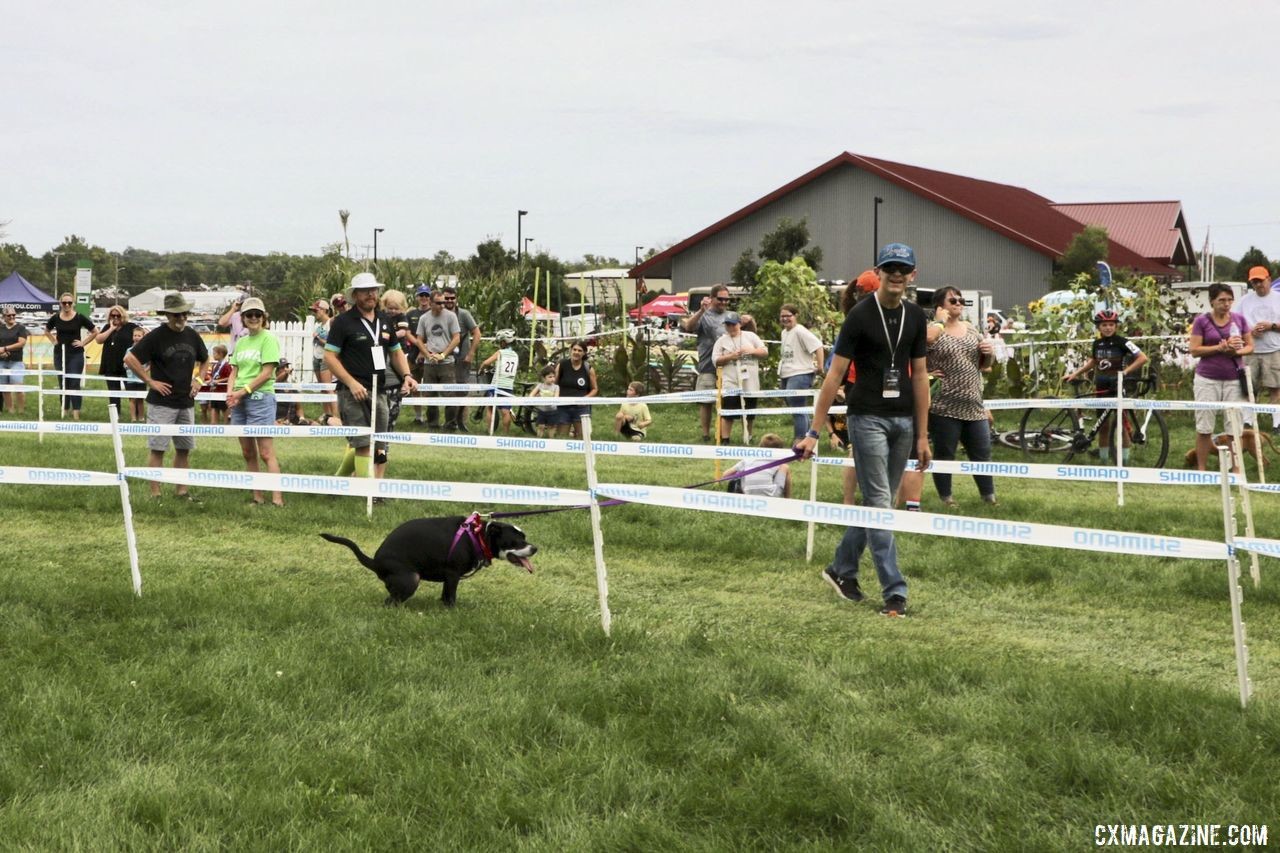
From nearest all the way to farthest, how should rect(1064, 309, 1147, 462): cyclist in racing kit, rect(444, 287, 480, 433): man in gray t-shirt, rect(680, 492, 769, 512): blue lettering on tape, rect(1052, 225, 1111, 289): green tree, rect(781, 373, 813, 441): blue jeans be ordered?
rect(680, 492, 769, 512): blue lettering on tape
rect(781, 373, 813, 441): blue jeans
rect(1064, 309, 1147, 462): cyclist in racing kit
rect(444, 287, 480, 433): man in gray t-shirt
rect(1052, 225, 1111, 289): green tree

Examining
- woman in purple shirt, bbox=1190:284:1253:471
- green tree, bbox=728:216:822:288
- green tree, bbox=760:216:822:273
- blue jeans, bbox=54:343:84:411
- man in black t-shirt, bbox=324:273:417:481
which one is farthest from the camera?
green tree, bbox=760:216:822:273

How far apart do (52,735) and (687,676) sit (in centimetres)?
250

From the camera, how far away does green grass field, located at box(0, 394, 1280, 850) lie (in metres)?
4.26

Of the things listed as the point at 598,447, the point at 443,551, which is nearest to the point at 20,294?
the point at 598,447

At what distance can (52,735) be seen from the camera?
495 centimetres

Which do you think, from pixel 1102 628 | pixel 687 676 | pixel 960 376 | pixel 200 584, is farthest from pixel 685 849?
pixel 960 376

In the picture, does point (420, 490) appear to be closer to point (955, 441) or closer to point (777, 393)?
point (955, 441)

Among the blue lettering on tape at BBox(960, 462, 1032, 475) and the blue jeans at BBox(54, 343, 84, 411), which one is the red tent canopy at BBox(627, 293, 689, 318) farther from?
the blue lettering on tape at BBox(960, 462, 1032, 475)

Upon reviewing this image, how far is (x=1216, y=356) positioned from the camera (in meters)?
12.1

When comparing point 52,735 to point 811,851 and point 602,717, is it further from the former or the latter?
point 811,851

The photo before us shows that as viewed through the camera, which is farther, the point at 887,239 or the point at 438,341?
the point at 887,239

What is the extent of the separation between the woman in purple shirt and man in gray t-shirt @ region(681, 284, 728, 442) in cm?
592

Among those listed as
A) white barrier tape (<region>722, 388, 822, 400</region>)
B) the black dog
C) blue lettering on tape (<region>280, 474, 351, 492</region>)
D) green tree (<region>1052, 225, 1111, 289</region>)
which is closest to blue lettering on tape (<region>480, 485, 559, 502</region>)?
the black dog

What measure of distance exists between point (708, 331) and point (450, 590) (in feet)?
33.2
